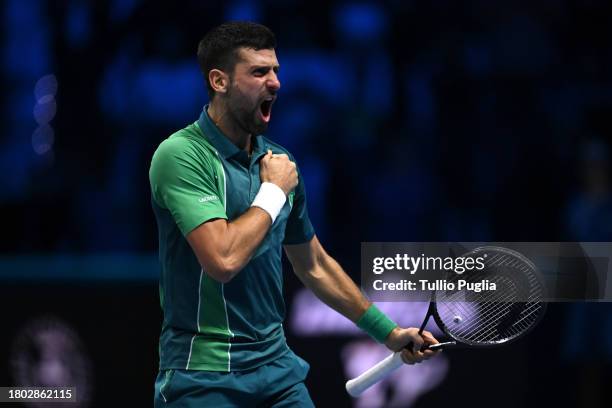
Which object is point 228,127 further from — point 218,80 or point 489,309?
point 489,309

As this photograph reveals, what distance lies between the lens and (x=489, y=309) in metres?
4.73

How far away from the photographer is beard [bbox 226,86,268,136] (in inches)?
154

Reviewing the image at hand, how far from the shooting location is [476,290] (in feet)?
15.8

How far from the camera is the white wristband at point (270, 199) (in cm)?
373

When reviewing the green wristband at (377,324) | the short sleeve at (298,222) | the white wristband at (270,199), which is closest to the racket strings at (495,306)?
the green wristband at (377,324)

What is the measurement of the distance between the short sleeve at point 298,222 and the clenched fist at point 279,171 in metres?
0.17

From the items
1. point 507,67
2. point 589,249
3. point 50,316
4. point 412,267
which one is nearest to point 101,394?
point 50,316

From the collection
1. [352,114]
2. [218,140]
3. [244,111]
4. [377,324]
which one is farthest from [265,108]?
[352,114]

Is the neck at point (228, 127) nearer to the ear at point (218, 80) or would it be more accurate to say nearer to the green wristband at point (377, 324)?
the ear at point (218, 80)

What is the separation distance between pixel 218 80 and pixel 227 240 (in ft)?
2.00

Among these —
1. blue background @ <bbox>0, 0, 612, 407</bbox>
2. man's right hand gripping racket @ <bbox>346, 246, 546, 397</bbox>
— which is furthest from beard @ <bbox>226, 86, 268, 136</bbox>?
blue background @ <bbox>0, 0, 612, 407</bbox>

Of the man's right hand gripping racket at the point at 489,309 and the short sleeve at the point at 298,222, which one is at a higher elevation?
the short sleeve at the point at 298,222

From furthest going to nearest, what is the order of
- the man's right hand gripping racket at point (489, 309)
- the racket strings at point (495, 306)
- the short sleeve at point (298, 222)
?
the racket strings at point (495, 306) < the man's right hand gripping racket at point (489, 309) < the short sleeve at point (298, 222)

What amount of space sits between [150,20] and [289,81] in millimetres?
952
